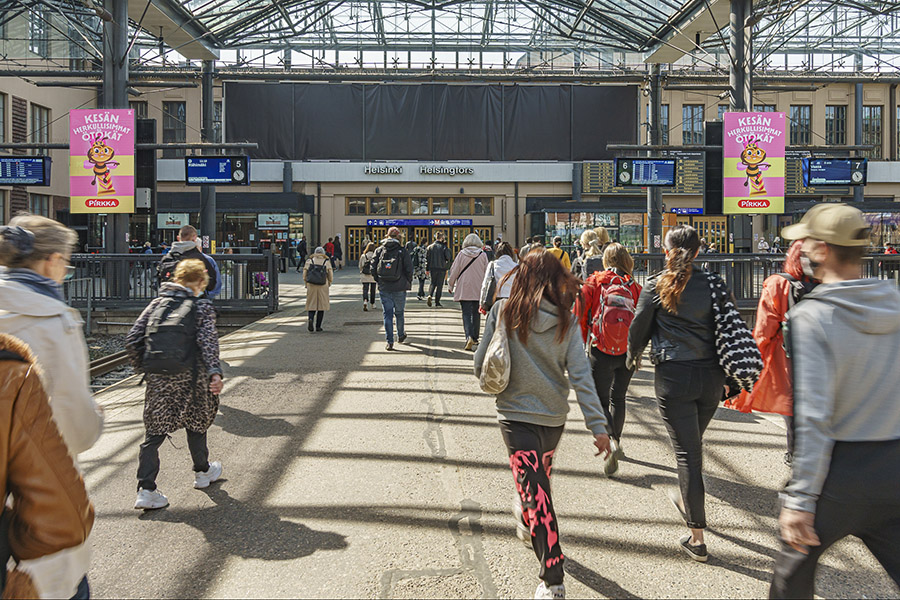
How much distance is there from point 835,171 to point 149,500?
22702 millimetres

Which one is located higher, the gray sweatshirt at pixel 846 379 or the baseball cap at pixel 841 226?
the baseball cap at pixel 841 226

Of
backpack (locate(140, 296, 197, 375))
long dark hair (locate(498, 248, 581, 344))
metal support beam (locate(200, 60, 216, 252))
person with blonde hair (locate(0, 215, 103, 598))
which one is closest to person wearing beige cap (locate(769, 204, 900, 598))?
long dark hair (locate(498, 248, 581, 344))

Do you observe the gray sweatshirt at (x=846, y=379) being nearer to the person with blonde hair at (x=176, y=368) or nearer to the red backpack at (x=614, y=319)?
the red backpack at (x=614, y=319)

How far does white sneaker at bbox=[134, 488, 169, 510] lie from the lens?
4703 millimetres

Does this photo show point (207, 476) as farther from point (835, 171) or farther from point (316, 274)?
point (835, 171)

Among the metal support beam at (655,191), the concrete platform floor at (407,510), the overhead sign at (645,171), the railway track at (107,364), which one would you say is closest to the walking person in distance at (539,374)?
the concrete platform floor at (407,510)

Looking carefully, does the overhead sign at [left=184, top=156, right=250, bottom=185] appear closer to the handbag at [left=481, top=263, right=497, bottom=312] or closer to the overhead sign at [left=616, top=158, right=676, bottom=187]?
the overhead sign at [left=616, top=158, right=676, bottom=187]

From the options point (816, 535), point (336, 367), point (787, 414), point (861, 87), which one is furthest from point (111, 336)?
point (861, 87)

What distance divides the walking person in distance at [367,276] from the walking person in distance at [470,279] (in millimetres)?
3097

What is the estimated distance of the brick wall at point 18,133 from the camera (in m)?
33.0

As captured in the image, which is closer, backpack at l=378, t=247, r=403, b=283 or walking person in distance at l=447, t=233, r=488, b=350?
backpack at l=378, t=247, r=403, b=283

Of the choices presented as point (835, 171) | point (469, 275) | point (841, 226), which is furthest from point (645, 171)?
point (841, 226)

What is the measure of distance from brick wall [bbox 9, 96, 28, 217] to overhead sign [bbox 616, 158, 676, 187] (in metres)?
26.8

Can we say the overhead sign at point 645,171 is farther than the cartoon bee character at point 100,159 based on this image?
Yes
